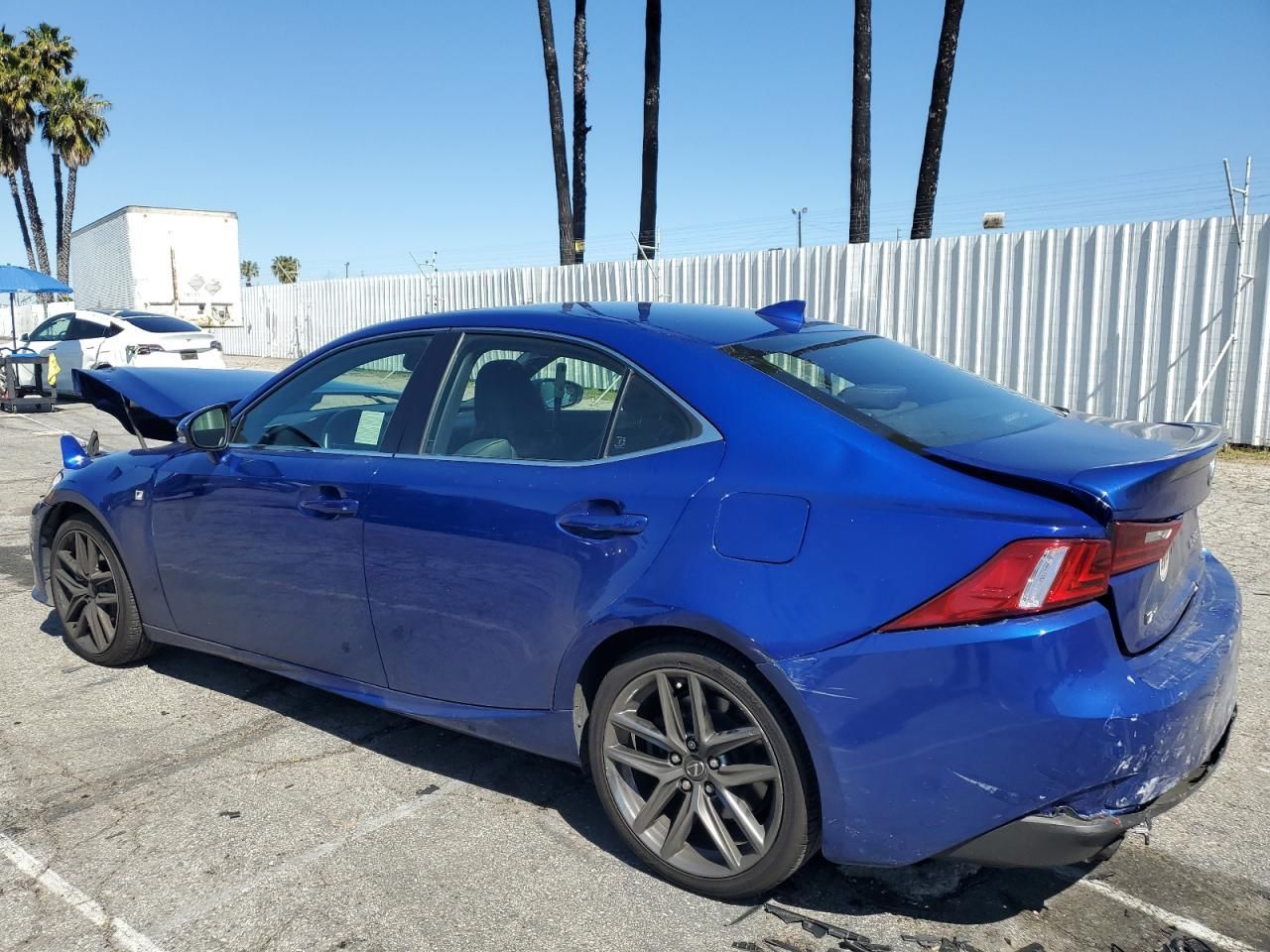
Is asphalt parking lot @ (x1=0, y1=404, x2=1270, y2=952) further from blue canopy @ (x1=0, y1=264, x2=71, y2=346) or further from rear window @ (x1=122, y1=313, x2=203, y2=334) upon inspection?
blue canopy @ (x1=0, y1=264, x2=71, y2=346)

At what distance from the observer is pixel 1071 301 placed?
37.7 feet

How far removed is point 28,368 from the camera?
55.6 ft

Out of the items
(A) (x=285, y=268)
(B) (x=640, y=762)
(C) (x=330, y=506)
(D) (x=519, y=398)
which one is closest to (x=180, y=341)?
(C) (x=330, y=506)

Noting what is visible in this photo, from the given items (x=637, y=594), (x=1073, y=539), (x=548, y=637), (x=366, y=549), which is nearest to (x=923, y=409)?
(x=1073, y=539)

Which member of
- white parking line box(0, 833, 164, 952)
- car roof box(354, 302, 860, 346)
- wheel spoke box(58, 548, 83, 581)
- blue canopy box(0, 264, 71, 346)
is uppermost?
blue canopy box(0, 264, 71, 346)

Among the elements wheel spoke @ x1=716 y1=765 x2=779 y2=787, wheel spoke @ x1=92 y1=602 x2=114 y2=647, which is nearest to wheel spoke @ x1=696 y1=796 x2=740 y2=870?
wheel spoke @ x1=716 y1=765 x2=779 y2=787

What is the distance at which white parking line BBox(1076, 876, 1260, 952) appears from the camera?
2.70 meters

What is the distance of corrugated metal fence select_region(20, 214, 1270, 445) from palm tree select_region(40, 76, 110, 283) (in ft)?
114

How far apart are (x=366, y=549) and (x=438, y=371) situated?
2.11 feet

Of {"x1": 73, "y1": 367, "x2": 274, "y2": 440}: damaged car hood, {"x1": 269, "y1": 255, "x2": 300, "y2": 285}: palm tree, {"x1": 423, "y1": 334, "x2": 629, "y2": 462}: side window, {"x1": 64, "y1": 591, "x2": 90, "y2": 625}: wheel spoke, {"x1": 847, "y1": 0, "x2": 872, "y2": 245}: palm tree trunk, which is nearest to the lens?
{"x1": 423, "y1": 334, "x2": 629, "y2": 462}: side window

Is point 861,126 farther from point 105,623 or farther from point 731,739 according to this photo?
point 731,739

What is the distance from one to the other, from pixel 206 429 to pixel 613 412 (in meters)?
1.90

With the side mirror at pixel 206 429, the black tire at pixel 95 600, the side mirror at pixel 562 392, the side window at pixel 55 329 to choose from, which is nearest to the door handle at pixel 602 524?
the side mirror at pixel 562 392

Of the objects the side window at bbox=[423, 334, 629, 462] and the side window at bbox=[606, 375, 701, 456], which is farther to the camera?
the side window at bbox=[423, 334, 629, 462]
